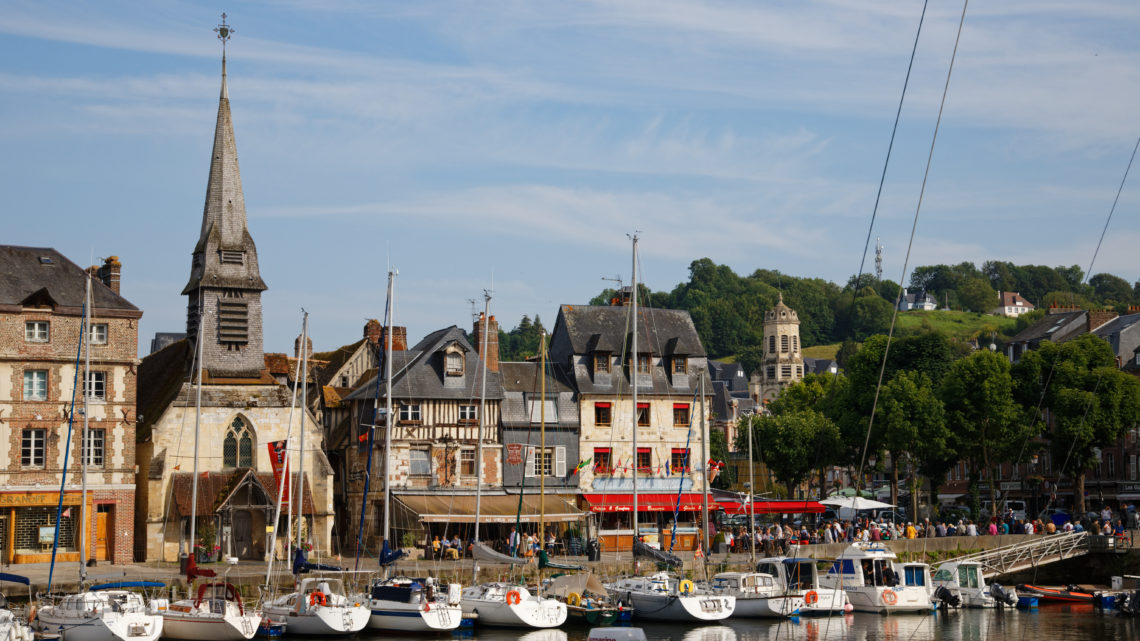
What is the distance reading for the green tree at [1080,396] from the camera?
60500 mm

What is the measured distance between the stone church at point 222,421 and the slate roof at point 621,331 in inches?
503

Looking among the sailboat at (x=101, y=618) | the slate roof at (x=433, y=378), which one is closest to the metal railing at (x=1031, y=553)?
the slate roof at (x=433, y=378)

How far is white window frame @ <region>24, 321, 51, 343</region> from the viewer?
43.6 metres

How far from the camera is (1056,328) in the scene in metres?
87.9

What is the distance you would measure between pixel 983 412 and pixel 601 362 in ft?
62.7

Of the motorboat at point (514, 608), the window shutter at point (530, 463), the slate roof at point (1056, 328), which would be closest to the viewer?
the motorboat at point (514, 608)

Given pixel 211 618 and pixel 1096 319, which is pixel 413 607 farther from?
pixel 1096 319

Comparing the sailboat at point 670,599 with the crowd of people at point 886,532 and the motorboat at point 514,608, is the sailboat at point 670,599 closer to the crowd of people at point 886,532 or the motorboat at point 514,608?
the motorboat at point 514,608

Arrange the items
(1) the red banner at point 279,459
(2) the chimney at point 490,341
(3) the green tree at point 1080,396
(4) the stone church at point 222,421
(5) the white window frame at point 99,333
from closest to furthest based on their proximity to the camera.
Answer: (1) the red banner at point 279,459 → (5) the white window frame at point 99,333 → (4) the stone church at point 222,421 → (2) the chimney at point 490,341 → (3) the green tree at point 1080,396

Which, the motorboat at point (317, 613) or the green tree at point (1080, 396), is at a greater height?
the green tree at point (1080, 396)

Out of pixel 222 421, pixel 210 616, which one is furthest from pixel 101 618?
pixel 222 421

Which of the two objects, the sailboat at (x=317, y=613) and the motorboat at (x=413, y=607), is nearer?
the sailboat at (x=317, y=613)

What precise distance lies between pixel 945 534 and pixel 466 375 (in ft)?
67.2

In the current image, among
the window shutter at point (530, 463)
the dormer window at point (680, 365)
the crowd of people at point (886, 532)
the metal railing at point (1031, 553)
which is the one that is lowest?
the metal railing at point (1031, 553)
